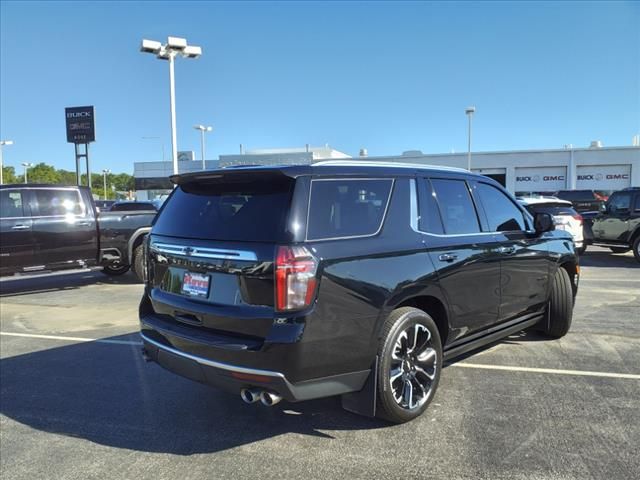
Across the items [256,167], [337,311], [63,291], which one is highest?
[256,167]

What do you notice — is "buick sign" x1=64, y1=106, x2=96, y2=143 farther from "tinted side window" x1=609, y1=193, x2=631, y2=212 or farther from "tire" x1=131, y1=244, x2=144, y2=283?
"tinted side window" x1=609, y1=193, x2=631, y2=212

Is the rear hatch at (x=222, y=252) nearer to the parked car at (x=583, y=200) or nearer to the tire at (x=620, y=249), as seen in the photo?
the tire at (x=620, y=249)

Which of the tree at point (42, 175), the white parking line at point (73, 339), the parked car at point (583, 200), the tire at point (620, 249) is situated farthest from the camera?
the tree at point (42, 175)

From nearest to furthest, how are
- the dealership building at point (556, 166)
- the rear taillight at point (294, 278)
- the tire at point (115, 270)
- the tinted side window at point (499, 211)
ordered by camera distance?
the rear taillight at point (294, 278) < the tinted side window at point (499, 211) < the tire at point (115, 270) < the dealership building at point (556, 166)

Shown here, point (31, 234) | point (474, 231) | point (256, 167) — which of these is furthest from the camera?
point (31, 234)

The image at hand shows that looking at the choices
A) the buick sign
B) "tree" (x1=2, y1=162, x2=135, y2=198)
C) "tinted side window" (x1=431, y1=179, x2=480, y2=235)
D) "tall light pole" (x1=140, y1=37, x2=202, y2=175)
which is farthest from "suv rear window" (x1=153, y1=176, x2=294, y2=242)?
"tree" (x1=2, y1=162, x2=135, y2=198)

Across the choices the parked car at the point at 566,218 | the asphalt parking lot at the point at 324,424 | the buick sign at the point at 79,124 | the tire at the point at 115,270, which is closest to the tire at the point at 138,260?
the tire at the point at 115,270

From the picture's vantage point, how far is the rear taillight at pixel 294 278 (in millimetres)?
3049

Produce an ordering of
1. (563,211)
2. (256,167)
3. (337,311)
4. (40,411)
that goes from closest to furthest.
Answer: (337,311) < (256,167) < (40,411) < (563,211)

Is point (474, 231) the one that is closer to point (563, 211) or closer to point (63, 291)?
point (63, 291)

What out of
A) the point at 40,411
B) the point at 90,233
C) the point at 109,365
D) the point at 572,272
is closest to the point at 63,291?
the point at 90,233

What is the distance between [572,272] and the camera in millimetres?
6051

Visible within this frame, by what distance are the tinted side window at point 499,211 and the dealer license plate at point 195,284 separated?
8.96ft

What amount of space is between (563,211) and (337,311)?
11.3m
